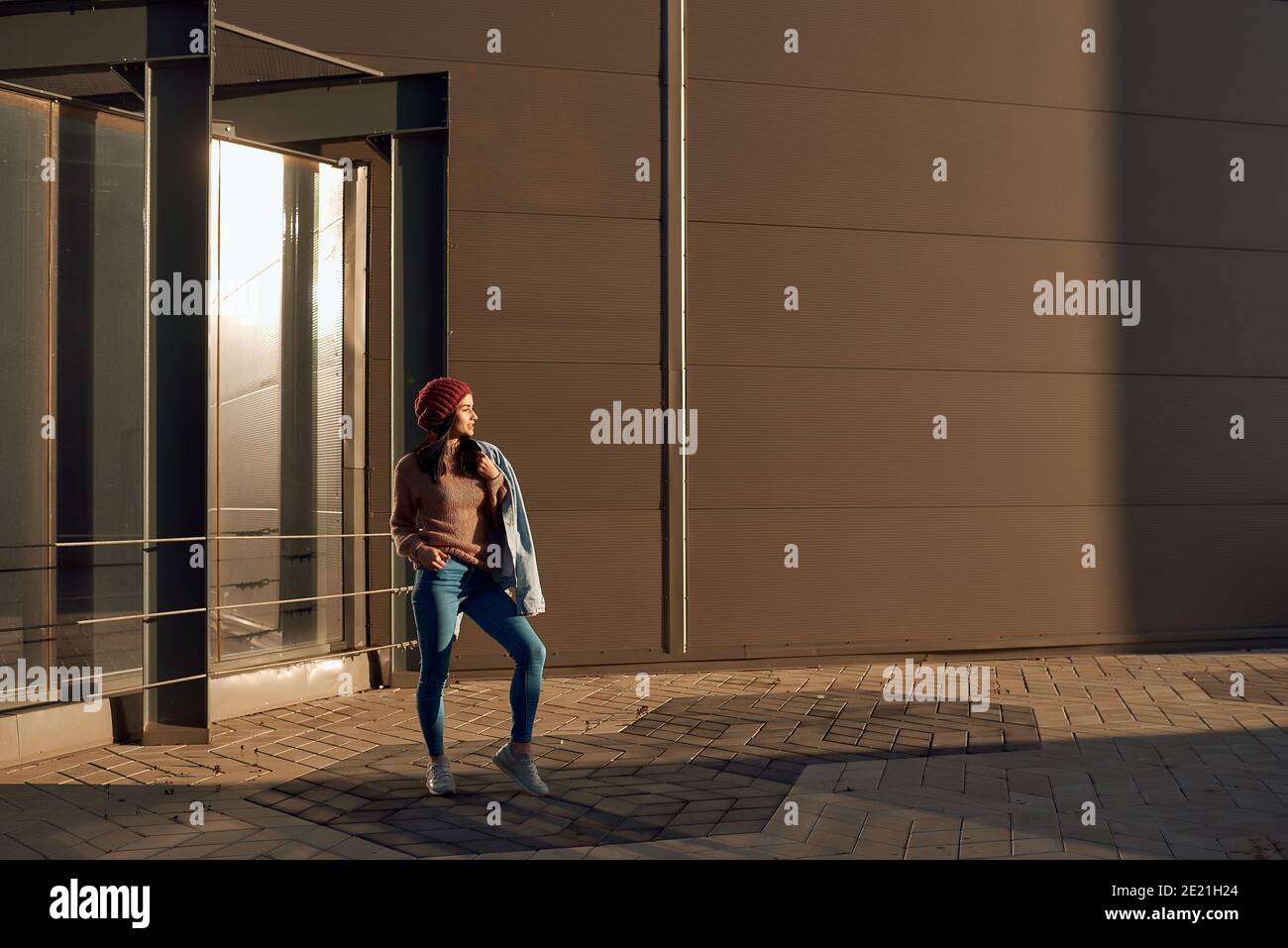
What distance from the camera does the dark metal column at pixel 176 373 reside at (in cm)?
707

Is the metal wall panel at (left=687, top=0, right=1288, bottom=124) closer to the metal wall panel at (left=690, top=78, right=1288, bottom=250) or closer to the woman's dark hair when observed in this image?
the metal wall panel at (left=690, top=78, right=1288, bottom=250)

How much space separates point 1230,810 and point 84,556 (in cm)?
589

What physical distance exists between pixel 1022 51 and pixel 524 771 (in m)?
7.47

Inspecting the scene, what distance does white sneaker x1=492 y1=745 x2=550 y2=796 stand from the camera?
552 cm

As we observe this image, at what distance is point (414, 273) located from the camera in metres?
8.81

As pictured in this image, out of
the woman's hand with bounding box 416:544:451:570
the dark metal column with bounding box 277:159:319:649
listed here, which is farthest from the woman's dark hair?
the dark metal column with bounding box 277:159:319:649

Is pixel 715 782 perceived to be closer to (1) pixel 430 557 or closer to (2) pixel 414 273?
(1) pixel 430 557

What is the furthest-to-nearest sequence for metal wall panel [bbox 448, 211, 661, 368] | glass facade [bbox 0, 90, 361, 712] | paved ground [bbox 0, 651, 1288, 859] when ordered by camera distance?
metal wall panel [bbox 448, 211, 661, 368]
glass facade [bbox 0, 90, 361, 712]
paved ground [bbox 0, 651, 1288, 859]

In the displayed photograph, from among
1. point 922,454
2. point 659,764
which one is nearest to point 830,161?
point 922,454

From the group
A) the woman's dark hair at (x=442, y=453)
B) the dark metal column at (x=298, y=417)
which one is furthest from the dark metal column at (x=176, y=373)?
the woman's dark hair at (x=442, y=453)

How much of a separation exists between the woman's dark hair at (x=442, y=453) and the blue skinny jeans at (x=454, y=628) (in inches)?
15.4

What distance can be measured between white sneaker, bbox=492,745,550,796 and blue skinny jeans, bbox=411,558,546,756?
0.28ft

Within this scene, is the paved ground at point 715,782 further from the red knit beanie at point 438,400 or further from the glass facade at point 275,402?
the red knit beanie at point 438,400
